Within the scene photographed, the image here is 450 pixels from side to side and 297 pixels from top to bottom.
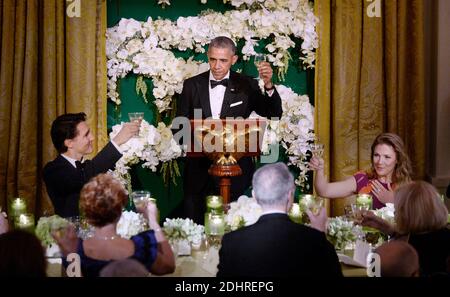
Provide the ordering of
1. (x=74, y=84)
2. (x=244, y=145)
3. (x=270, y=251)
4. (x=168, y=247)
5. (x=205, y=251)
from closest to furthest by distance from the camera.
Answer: (x=270, y=251), (x=168, y=247), (x=205, y=251), (x=244, y=145), (x=74, y=84)

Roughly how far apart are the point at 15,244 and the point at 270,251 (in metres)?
0.99

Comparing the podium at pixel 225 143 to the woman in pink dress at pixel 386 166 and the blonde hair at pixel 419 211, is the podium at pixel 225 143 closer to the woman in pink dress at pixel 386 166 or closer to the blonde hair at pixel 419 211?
the woman in pink dress at pixel 386 166

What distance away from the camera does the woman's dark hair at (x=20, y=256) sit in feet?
7.49

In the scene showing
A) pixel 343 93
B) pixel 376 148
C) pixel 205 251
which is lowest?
A: pixel 205 251

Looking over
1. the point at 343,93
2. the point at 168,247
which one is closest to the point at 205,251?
the point at 168,247

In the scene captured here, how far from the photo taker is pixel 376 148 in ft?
14.7

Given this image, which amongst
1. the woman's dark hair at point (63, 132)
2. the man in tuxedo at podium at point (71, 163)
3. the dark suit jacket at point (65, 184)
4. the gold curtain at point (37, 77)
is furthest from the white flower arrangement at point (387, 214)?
the gold curtain at point (37, 77)

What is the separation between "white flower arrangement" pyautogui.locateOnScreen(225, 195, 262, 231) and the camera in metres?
3.45

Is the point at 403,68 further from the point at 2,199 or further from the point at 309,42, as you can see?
the point at 2,199

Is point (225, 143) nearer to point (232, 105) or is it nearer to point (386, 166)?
point (386, 166)

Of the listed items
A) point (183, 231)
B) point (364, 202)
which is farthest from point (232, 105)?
point (183, 231)

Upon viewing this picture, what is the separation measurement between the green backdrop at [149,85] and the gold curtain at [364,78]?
15.0 inches

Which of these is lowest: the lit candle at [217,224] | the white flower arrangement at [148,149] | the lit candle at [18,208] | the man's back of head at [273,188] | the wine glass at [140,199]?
the lit candle at [217,224]

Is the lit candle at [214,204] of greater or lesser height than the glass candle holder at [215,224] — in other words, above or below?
above
